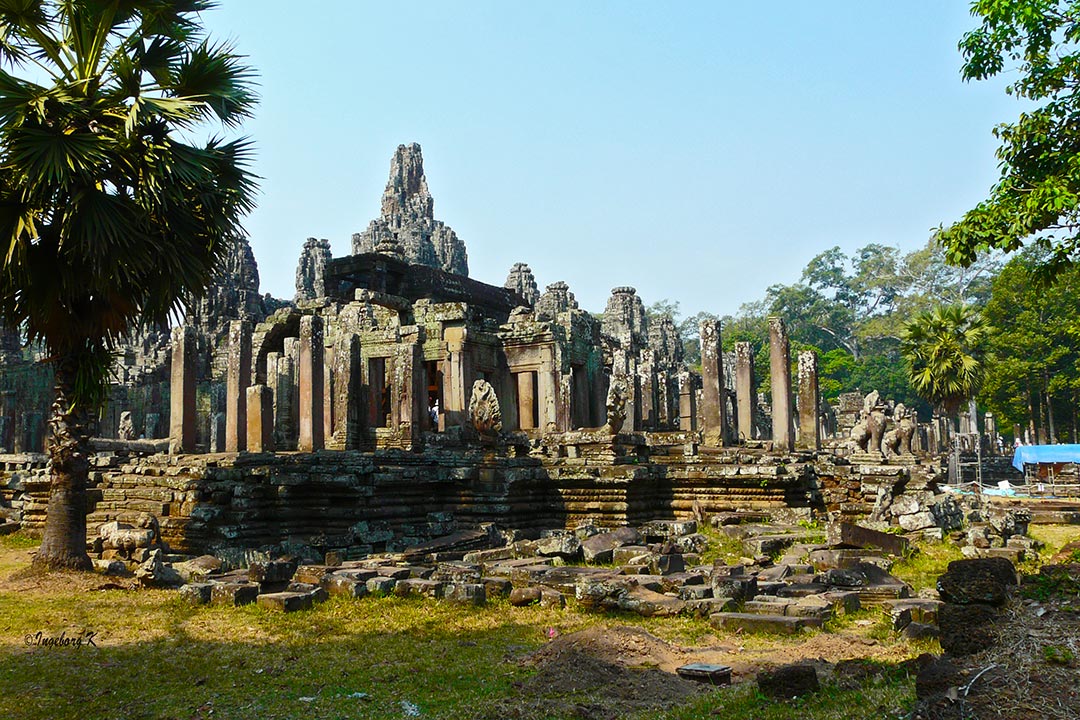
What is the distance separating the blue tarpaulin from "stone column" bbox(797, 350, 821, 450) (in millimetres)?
14368

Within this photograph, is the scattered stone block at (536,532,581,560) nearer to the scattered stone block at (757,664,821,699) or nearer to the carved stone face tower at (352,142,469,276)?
the scattered stone block at (757,664,821,699)

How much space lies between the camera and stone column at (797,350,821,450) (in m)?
19.7

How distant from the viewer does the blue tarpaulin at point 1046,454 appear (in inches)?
1158

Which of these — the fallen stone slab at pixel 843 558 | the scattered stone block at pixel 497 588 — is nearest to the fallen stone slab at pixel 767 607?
the fallen stone slab at pixel 843 558

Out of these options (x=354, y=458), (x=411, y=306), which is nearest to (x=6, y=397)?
(x=411, y=306)

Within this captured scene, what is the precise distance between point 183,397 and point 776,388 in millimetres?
12360

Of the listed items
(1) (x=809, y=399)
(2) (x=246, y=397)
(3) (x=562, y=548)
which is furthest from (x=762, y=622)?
(2) (x=246, y=397)

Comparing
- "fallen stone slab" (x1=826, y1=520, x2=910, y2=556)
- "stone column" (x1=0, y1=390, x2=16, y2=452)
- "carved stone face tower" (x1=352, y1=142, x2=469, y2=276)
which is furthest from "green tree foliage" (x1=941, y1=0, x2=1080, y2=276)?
"carved stone face tower" (x1=352, y1=142, x2=469, y2=276)

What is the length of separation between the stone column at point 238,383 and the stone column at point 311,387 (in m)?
1.29

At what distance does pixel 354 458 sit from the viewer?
15.6 m

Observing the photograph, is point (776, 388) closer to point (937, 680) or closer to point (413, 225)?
point (937, 680)

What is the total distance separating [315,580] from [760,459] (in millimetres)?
9339

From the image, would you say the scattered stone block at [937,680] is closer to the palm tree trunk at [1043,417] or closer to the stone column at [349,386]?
the stone column at [349,386]

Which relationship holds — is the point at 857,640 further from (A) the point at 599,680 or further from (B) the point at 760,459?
(B) the point at 760,459
